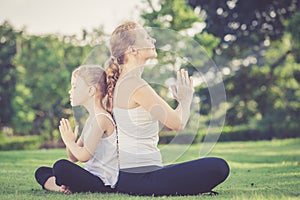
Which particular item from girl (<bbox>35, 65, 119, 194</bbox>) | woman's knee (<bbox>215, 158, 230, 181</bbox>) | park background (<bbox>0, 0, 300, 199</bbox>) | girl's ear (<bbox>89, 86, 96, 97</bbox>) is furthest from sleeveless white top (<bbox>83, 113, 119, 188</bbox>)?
park background (<bbox>0, 0, 300, 199</bbox>)

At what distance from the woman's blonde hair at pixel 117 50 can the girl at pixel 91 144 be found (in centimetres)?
12

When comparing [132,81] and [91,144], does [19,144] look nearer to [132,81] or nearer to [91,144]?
[91,144]

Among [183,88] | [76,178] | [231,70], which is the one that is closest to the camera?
[183,88]

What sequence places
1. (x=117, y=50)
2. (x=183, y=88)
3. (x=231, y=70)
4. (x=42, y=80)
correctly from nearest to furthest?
(x=183, y=88)
(x=117, y=50)
(x=42, y=80)
(x=231, y=70)

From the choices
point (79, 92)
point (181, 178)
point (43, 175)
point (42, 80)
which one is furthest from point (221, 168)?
point (42, 80)

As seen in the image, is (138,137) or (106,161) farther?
(106,161)

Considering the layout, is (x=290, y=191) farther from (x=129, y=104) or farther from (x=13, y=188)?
(x=13, y=188)

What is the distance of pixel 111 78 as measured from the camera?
13.4 feet

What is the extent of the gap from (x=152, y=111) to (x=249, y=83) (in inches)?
820

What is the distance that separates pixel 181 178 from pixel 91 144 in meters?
0.72

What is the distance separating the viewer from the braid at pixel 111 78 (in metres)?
4.05

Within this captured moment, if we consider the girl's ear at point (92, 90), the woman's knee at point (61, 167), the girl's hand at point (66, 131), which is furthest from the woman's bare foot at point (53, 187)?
the girl's ear at point (92, 90)

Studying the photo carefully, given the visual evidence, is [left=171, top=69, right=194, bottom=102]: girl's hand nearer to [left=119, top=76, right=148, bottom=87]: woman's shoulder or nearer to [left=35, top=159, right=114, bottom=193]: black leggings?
[left=119, top=76, right=148, bottom=87]: woman's shoulder

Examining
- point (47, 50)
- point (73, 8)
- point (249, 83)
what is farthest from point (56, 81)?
→ point (249, 83)
